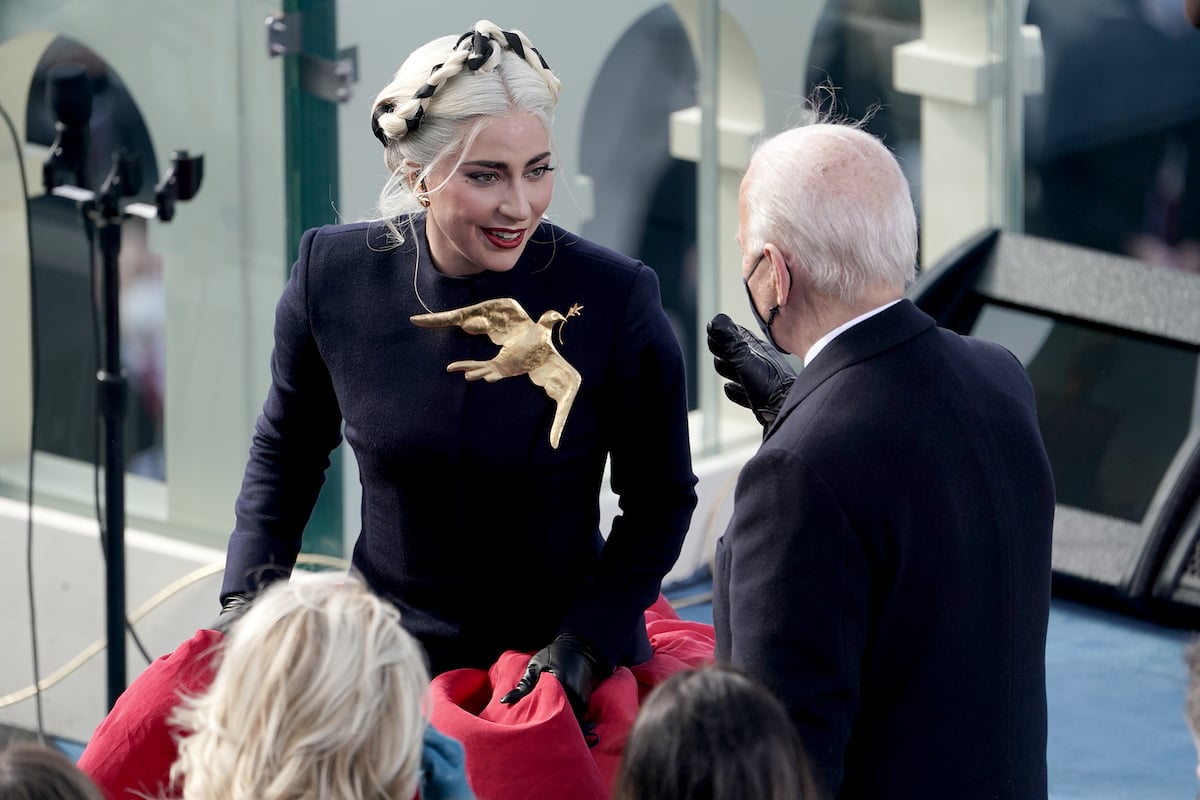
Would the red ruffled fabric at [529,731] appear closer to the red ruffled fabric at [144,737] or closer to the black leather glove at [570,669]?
the black leather glove at [570,669]

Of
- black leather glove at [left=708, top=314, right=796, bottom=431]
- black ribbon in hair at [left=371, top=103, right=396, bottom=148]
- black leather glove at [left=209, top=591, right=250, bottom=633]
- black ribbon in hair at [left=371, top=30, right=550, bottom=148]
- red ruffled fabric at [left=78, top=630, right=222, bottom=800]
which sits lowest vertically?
red ruffled fabric at [left=78, top=630, right=222, bottom=800]

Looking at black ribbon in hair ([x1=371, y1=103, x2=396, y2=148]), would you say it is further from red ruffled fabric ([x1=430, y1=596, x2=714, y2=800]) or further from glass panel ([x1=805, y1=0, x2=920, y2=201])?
glass panel ([x1=805, y1=0, x2=920, y2=201])

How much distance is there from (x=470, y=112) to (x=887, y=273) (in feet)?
1.68

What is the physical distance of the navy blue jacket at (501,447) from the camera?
81.2 inches

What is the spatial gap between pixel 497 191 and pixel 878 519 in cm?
60

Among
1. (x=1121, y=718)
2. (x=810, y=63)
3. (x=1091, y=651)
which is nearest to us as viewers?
(x=1121, y=718)

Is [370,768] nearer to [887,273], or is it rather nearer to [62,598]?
[887,273]

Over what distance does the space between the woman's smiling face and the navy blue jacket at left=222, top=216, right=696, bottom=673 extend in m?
0.06

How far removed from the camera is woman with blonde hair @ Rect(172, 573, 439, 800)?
1519 mm

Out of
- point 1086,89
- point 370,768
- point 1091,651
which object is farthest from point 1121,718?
point 1086,89

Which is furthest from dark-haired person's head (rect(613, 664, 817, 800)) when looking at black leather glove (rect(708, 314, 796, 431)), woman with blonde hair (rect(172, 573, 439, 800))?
black leather glove (rect(708, 314, 796, 431))

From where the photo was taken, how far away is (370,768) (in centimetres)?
153

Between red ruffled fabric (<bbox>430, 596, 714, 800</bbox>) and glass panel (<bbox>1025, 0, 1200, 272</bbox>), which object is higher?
red ruffled fabric (<bbox>430, 596, 714, 800</bbox>)

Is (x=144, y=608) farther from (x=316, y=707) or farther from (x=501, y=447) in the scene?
(x=316, y=707)
